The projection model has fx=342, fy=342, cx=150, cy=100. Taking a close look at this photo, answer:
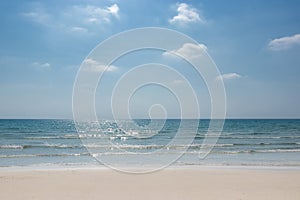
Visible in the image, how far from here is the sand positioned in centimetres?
869

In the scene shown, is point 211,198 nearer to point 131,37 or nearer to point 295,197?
point 295,197

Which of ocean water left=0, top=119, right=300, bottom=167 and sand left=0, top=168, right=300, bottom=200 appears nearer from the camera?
sand left=0, top=168, right=300, bottom=200

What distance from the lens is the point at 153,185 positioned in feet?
32.9

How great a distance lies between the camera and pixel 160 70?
1161 cm

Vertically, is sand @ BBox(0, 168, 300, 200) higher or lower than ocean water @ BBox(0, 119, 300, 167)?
higher

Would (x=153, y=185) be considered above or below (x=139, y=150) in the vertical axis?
above

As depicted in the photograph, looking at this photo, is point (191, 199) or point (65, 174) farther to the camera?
point (65, 174)

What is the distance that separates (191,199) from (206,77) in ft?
12.1

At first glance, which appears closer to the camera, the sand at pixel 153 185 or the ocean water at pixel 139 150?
the sand at pixel 153 185

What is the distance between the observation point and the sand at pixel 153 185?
8.69 m

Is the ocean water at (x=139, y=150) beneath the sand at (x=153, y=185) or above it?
beneath

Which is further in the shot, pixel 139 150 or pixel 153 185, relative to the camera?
pixel 139 150

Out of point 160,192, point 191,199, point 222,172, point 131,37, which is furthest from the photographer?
point 222,172

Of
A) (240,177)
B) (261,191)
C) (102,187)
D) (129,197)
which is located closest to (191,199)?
(129,197)
